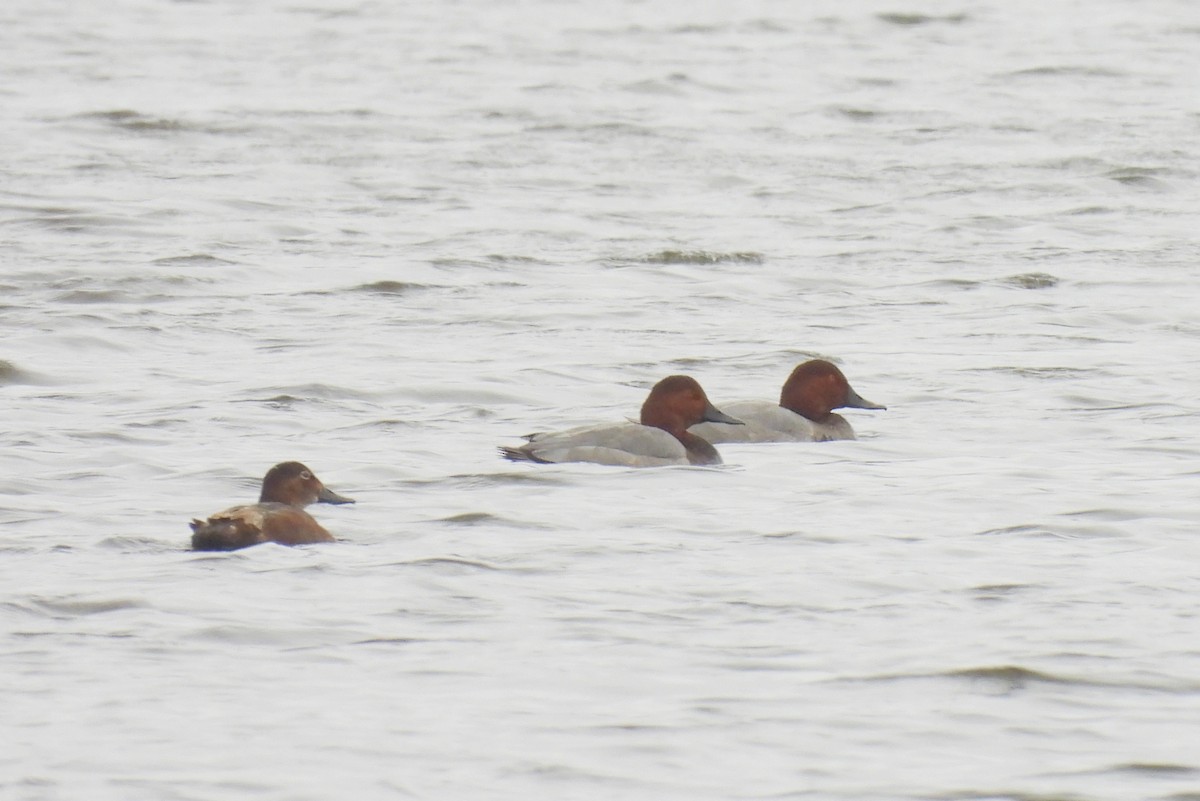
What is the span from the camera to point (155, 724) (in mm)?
6980

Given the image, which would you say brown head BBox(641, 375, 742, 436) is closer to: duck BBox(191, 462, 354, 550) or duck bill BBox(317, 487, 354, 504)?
duck bill BBox(317, 487, 354, 504)

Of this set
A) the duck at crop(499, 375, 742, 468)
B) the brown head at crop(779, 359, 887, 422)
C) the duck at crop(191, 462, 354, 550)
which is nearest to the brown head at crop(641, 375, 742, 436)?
the duck at crop(499, 375, 742, 468)

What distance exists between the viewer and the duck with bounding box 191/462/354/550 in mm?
8922

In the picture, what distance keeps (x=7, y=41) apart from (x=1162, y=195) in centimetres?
1587

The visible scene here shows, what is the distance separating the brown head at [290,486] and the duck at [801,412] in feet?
9.09

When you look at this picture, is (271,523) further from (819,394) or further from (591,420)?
(819,394)

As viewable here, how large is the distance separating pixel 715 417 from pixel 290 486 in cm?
277

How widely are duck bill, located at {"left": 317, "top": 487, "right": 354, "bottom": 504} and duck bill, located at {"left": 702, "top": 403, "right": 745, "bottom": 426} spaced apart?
2.20 metres

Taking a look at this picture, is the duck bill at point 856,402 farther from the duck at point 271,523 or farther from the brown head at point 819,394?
the duck at point 271,523

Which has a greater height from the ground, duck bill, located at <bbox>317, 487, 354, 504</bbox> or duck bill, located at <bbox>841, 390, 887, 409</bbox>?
duck bill, located at <bbox>841, 390, 887, 409</bbox>

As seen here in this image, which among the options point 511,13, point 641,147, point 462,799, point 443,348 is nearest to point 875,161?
point 641,147

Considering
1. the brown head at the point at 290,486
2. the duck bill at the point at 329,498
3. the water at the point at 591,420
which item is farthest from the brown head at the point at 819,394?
the brown head at the point at 290,486

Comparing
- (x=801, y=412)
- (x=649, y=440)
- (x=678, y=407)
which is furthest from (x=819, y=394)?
(x=649, y=440)

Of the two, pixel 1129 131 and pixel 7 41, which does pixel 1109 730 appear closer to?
pixel 1129 131
